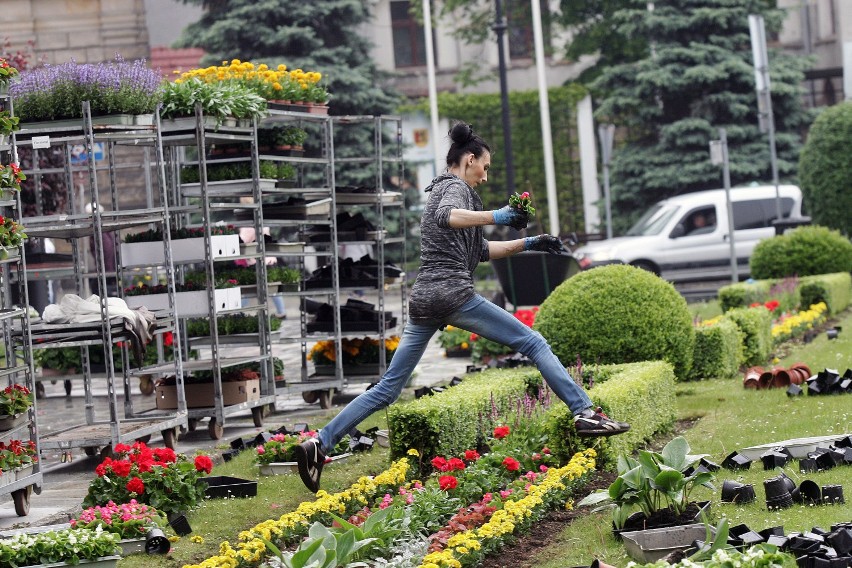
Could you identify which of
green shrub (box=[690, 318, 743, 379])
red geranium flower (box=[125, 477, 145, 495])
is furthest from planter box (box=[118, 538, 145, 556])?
green shrub (box=[690, 318, 743, 379])

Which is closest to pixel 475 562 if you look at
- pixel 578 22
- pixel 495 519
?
pixel 495 519

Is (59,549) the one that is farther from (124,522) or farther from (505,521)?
(505,521)

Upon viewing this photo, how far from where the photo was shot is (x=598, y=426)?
796 cm

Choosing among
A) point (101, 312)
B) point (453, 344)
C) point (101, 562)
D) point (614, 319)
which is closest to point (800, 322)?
point (453, 344)

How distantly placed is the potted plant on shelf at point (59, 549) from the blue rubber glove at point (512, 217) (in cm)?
265

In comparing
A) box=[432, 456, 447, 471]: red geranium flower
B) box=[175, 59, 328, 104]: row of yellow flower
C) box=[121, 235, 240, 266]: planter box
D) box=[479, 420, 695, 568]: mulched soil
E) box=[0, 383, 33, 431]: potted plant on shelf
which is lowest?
box=[479, 420, 695, 568]: mulched soil

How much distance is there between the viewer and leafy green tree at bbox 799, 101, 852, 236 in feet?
77.6

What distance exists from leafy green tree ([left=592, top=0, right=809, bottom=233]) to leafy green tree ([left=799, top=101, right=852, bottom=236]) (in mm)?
8526

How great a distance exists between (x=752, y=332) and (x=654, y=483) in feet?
25.2

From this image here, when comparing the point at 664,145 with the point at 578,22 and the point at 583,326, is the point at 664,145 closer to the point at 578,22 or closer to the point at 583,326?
the point at 578,22

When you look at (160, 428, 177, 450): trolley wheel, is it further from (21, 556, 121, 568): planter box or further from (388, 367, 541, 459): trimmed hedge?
(21, 556, 121, 568): planter box

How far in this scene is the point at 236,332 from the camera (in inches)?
516

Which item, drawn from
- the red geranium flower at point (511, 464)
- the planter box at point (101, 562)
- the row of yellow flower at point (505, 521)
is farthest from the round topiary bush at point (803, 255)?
the planter box at point (101, 562)

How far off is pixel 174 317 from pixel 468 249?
3.30 metres
